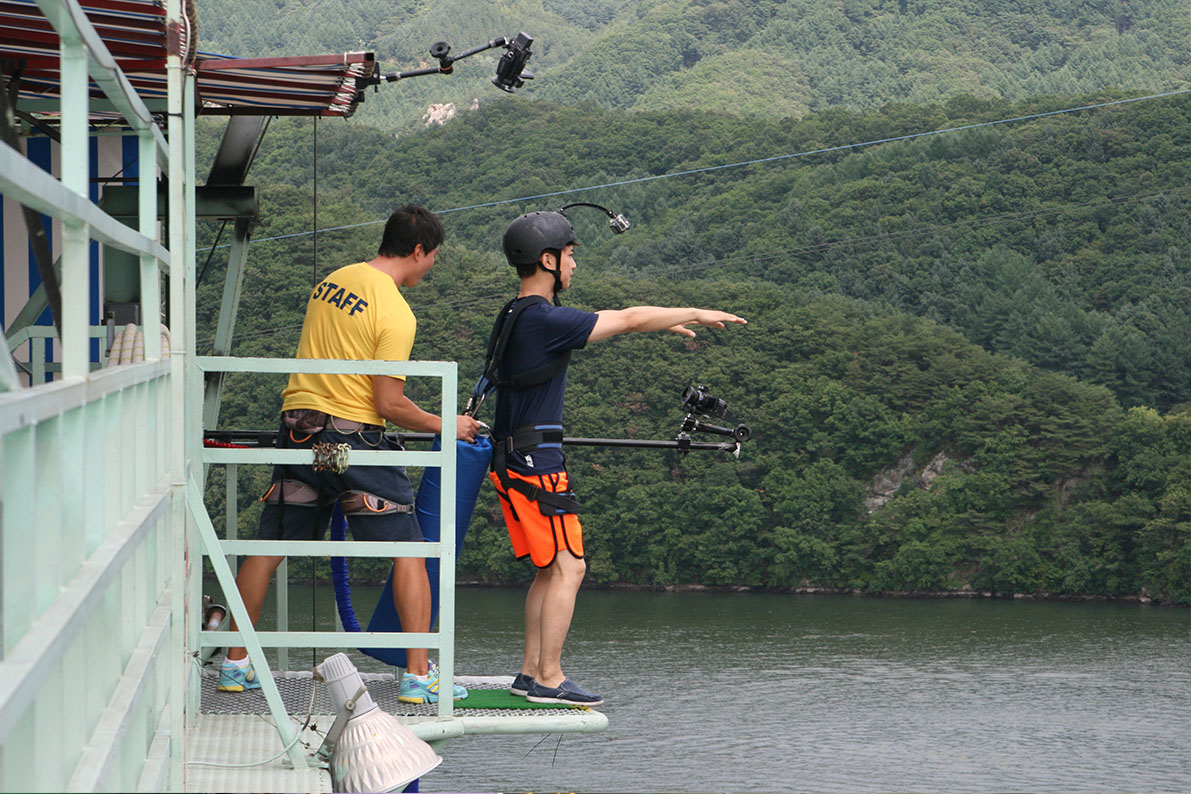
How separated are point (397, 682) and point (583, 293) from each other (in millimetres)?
58231

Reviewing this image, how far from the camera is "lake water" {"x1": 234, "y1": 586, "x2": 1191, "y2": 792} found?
32.3 metres

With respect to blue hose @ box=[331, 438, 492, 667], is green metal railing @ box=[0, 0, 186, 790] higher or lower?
higher

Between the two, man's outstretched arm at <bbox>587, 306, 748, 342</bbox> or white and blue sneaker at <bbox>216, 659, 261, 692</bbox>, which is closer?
man's outstretched arm at <bbox>587, 306, 748, 342</bbox>

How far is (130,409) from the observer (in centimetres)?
221

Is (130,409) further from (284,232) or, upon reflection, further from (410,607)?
(284,232)

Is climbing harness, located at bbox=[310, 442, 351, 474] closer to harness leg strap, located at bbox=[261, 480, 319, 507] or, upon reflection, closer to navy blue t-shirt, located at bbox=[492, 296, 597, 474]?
harness leg strap, located at bbox=[261, 480, 319, 507]

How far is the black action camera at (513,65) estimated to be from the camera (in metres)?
9.44

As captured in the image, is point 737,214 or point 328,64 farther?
point 737,214

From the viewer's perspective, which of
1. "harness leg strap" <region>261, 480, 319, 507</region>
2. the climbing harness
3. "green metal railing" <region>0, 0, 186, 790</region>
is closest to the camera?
"green metal railing" <region>0, 0, 186, 790</region>

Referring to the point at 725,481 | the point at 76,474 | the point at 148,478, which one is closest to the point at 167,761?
the point at 148,478

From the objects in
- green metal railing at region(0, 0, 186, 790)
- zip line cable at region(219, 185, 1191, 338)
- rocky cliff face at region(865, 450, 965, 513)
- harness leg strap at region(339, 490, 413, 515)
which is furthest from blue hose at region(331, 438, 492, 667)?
zip line cable at region(219, 185, 1191, 338)

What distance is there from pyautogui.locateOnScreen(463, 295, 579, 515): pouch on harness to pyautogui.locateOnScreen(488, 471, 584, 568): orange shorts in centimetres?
1

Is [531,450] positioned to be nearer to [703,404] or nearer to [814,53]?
[703,404]

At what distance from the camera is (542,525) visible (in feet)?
13.3
